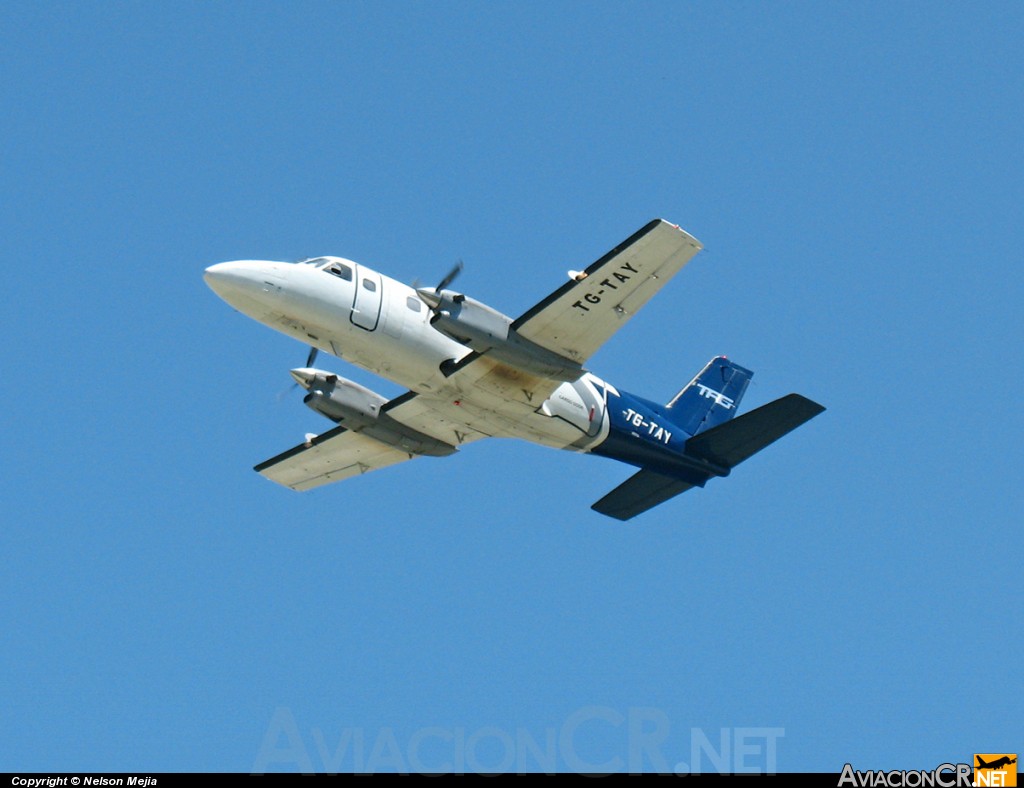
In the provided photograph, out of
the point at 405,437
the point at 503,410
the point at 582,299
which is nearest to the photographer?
the point at 582,299

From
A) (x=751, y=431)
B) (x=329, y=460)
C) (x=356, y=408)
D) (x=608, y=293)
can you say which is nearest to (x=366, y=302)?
(x=356, y=408)

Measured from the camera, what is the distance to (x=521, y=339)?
24734 mm

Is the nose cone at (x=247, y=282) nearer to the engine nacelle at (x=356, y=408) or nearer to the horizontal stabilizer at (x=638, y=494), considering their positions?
the engine nacelle at (x=356, y=408)

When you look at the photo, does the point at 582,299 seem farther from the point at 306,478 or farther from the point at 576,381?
the point at 306,478

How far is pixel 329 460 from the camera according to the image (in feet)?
98.5

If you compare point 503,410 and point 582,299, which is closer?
point 582,299

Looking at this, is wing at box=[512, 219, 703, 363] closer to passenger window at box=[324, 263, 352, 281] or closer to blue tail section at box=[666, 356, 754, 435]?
passenger window at box=[324, 263, 352, 281]

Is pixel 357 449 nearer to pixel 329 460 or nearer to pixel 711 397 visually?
pixel 329 460

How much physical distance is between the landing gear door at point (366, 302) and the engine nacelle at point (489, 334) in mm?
1032

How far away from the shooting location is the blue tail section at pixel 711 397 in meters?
29.6

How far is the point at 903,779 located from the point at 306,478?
630 inches

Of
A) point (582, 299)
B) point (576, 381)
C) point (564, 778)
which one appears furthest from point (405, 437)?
point (564, 778)

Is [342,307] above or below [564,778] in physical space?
above

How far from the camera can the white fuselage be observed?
959 inches
